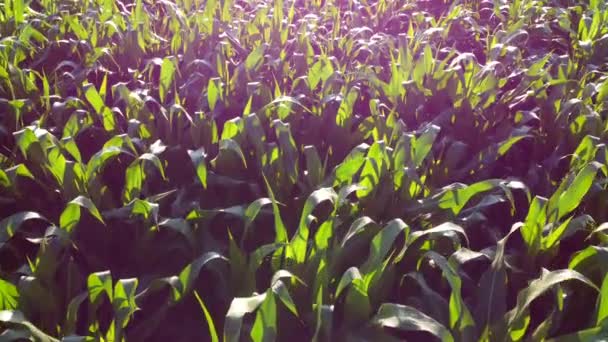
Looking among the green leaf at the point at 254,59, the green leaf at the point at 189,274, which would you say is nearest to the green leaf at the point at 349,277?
the green leaf at the point at 189,274

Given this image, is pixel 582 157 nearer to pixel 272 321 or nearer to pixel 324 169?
pixel 324 169

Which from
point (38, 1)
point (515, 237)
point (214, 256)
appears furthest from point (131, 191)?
point (38, 1)

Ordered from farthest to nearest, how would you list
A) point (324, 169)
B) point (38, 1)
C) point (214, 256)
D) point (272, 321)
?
point (38, 1), point (324, 169), point (214, 256), point (272, 321)

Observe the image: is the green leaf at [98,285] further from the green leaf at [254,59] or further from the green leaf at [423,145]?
the green leaf at [254,59]

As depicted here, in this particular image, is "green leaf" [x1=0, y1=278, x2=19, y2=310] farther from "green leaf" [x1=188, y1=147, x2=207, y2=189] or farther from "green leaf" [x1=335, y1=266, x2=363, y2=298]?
"green leaf" [x1=335, y1=266, x2=363, y2=298]

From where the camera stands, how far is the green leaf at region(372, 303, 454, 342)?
4.22 ft

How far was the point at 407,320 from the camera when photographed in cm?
133

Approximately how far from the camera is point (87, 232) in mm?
1752

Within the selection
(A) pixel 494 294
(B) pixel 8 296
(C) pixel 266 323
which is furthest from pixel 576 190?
(B) pixel 8 296

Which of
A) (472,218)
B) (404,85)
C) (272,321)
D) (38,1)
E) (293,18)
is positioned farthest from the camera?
(38,1)

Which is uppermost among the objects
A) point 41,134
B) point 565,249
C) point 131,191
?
point 41,134

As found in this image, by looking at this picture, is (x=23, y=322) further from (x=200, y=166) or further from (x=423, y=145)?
(x=423, y=145)

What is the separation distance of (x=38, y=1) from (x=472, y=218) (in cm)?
289

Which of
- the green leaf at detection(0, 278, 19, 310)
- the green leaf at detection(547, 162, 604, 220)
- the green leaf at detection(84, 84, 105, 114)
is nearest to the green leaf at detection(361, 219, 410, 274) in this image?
the green leaf at detection(547, 162, 604, 220)
